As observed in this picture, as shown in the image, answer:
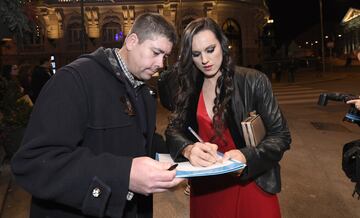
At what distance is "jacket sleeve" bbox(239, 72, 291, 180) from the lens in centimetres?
227

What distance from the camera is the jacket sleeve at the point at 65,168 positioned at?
1.40 meters

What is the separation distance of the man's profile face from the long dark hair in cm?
68

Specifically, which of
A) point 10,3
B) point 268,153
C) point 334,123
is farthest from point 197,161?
point 334,123

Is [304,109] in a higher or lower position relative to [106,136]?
lower

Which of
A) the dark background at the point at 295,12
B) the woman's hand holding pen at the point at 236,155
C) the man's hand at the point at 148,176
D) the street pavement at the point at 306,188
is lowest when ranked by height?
the street pavement at the point at 306,188

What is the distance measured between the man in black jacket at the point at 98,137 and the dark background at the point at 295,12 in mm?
74673

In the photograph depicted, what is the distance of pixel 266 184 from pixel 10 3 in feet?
9.06

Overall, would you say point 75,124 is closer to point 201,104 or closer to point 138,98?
point 138,98

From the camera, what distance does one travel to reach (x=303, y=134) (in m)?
8.93

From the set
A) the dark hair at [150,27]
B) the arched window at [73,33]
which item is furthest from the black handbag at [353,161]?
the arched window at [73,33]

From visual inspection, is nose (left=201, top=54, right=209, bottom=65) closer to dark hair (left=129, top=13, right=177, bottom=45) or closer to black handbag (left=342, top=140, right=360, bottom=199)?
dark hair (left=129, top=13, right=177, bottom=45)

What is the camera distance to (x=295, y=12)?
3088 inches

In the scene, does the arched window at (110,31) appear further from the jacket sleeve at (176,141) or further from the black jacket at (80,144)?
the black jacket at (80,144)

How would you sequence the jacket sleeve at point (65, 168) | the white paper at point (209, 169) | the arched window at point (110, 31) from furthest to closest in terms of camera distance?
the arched window at point (110, 31)
the white paper at point (209, 169)
the jacket sleeve at point (65, 168)
